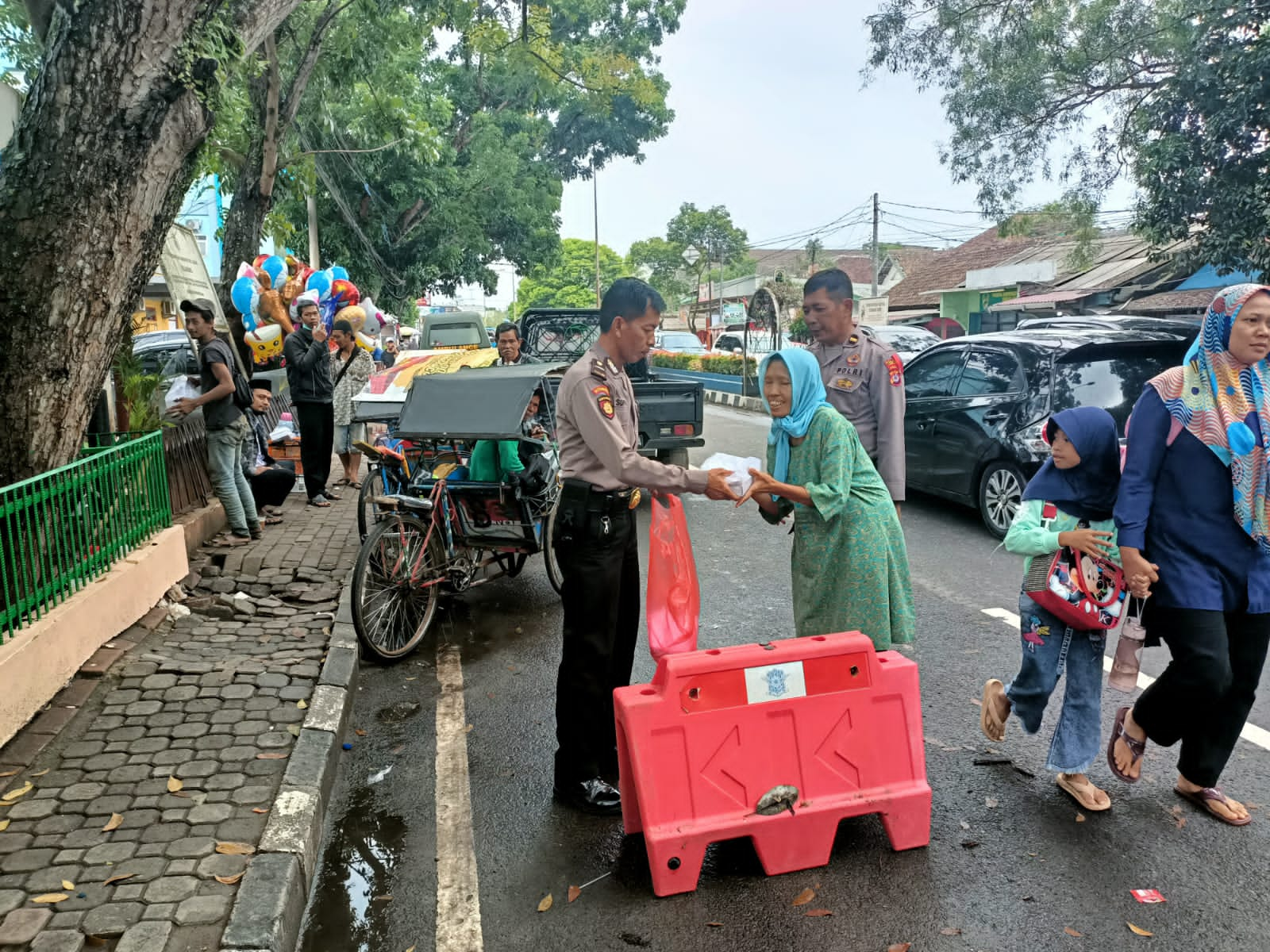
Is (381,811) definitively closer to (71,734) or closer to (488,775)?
(488,775)

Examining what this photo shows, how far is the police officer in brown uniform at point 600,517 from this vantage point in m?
3.23

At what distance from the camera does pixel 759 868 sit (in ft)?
10.1

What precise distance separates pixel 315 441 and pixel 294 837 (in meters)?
6.09

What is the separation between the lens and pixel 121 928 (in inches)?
103

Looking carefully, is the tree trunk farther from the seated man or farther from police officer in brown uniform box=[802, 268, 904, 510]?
police officer in brown uniform box=[802, 268, 904, 510]

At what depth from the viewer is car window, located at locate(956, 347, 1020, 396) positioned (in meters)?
7.81

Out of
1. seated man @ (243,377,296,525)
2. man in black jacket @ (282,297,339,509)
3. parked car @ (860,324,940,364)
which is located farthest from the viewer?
parked car @ (860,324,940,364)

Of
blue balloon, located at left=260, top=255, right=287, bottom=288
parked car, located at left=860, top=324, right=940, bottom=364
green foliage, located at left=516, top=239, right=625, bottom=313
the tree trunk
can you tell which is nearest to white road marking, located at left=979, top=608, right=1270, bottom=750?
the tree trunk

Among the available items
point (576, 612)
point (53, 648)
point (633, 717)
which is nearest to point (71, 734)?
point (53, 648)

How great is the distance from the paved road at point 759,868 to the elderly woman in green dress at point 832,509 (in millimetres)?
741

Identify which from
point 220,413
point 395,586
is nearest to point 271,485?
point 220,413

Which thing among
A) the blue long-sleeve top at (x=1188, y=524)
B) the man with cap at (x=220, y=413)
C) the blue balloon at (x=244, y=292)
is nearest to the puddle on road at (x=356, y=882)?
the blue long-sleeve top at (x=1188, y=524)

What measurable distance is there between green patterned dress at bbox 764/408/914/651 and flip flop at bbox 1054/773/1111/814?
2.51ft

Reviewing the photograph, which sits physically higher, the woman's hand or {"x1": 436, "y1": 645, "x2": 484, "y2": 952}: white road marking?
the woman's hand
